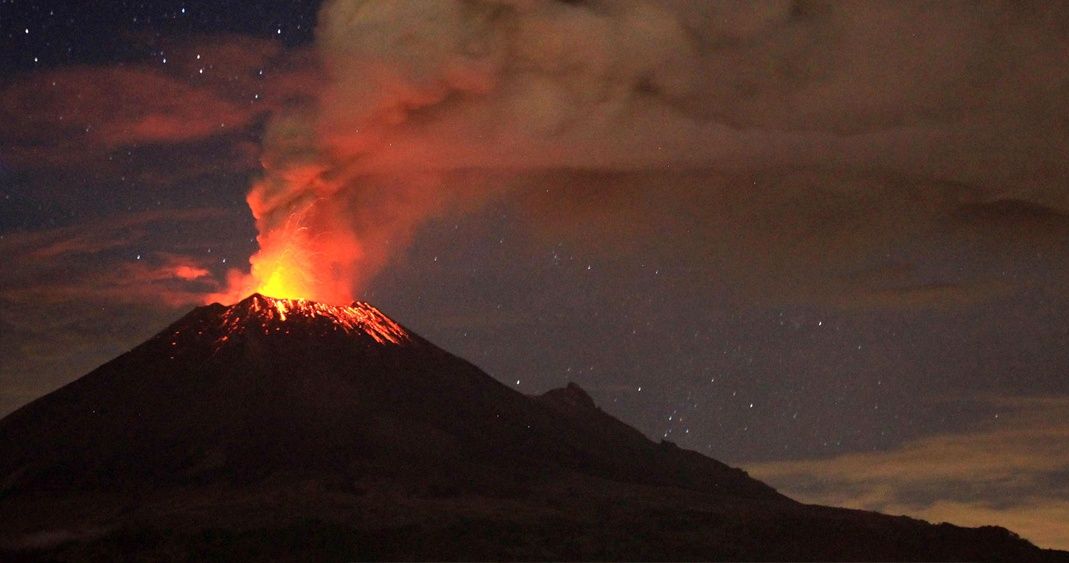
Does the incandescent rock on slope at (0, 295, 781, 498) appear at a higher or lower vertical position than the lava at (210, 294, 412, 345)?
lower

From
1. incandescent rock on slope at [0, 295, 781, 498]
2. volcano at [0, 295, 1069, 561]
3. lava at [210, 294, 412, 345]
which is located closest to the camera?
volcano at [0, 295, 1069, 561]

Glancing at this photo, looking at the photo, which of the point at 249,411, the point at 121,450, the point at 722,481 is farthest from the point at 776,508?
the point at 121,450

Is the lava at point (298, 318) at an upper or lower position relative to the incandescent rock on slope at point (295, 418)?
upper

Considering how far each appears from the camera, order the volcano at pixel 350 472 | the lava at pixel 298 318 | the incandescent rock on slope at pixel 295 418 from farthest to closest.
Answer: the lava at pixel 298 318
the incandescent rock on slope at pixel 295 418
the volcano at pixel 350 472

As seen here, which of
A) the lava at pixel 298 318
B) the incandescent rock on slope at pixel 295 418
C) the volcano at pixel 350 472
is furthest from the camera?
the lava at pixel 298 318

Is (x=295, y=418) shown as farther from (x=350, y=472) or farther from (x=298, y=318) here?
(x=298, y=318)

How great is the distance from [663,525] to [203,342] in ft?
185

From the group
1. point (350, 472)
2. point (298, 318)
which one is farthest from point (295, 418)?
point (298, 318)

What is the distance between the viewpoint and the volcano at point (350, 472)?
3253 inches

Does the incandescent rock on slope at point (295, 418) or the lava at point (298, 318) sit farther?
the lava at point (298, 318)

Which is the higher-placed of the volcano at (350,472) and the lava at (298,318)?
the lava at (298,318)

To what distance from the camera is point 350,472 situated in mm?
97750

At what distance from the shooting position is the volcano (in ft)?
271

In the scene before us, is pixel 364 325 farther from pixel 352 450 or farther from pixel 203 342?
pixel 352 450
